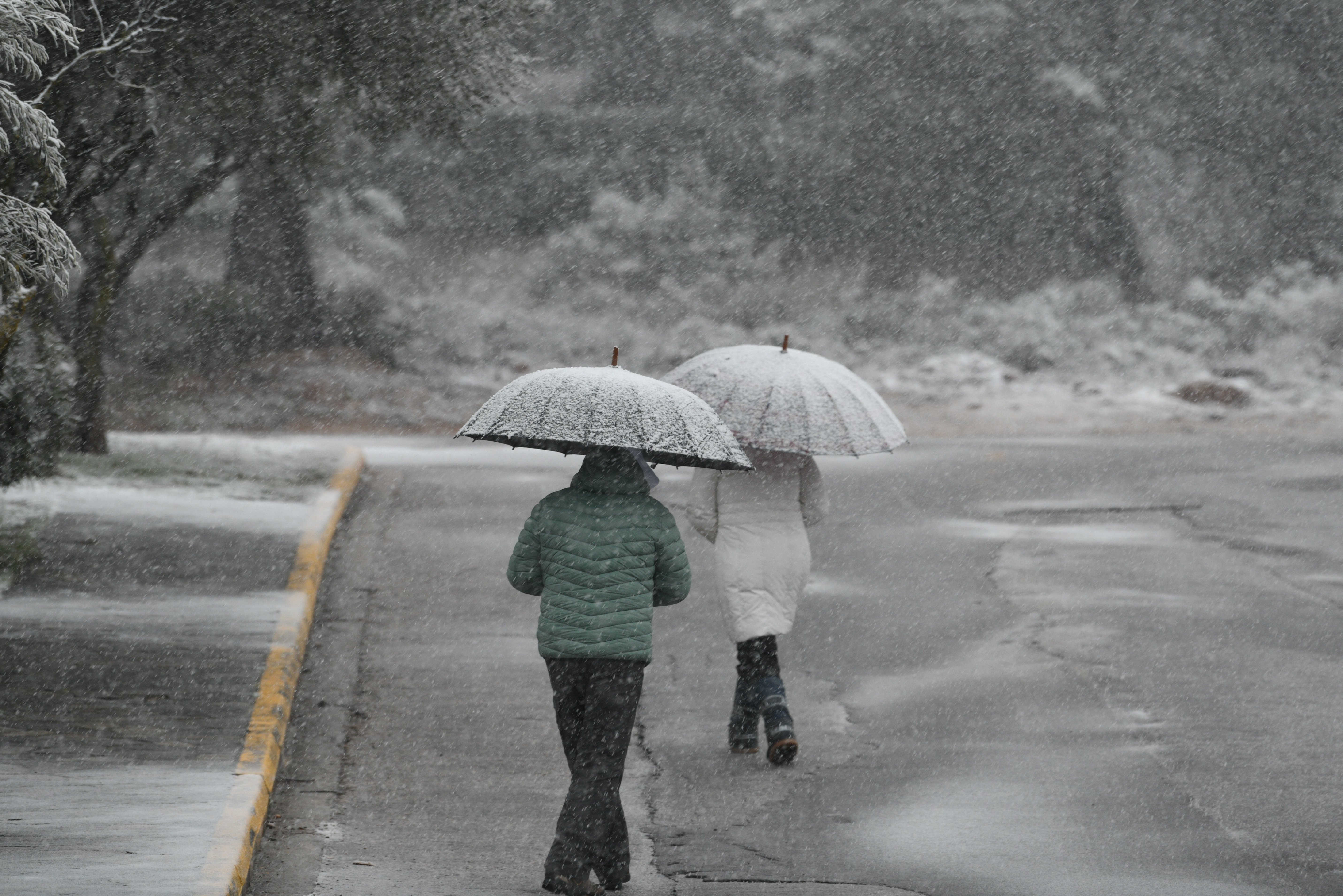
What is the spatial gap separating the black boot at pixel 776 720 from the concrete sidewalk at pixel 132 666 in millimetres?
2172

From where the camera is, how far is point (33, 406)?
11383 mm

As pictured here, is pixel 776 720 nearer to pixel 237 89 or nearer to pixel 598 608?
pixel 598 608

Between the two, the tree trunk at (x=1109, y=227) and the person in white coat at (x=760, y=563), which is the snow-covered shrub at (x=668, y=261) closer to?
the tree trunk at (x=1109, y=227)

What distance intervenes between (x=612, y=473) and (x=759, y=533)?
5.86ft

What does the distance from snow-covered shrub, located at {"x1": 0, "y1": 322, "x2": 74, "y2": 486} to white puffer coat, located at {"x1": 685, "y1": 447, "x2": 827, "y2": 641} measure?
5.63m

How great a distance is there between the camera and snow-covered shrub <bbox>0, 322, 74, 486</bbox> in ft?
36.6

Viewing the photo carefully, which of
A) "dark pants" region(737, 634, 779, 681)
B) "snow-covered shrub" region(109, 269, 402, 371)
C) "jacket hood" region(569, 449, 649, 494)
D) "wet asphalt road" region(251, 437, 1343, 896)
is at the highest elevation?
"snow-covered shrub" region(109, 269, 402, 371)

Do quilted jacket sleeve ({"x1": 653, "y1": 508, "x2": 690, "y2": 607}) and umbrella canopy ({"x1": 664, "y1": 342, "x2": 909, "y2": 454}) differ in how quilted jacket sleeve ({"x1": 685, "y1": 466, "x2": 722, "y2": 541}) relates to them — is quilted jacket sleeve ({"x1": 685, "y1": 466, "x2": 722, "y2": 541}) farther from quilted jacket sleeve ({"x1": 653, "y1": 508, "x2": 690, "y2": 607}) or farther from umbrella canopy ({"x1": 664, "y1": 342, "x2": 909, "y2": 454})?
quilted jacket sleeve ({"x1": 653, "y1": 508, "x2": 690, "y2": 607})

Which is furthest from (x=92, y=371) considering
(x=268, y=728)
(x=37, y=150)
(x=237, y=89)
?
(x=268, y=728)

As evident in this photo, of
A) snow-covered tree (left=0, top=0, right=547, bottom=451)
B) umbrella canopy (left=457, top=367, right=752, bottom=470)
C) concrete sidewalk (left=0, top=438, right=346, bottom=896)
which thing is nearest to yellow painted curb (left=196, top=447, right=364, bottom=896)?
concrete sidewalk (left=0, top=438, right=346, bottom=896)

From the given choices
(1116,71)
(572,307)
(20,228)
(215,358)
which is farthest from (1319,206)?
(20,228)

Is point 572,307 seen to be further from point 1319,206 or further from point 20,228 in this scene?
point 20,228

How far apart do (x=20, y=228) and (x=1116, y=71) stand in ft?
86.9

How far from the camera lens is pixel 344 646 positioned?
8883mm
